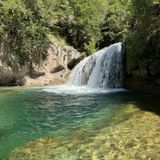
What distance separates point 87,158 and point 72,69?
23.3 metres

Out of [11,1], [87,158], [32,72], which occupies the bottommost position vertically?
[87,158]

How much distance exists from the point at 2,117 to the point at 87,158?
7.32 meters

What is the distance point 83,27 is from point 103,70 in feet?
33.7

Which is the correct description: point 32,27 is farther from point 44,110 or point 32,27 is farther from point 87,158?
point 87,158

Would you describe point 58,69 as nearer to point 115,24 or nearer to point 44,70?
point 44,70

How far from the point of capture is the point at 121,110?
1584cm

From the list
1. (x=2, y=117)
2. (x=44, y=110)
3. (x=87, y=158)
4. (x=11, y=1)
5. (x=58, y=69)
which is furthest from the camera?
(x=58, y=69)

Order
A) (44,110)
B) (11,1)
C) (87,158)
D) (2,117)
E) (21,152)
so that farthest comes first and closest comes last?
(11,1) < (44,110) < (2,117) < (21,152) < (87,158)

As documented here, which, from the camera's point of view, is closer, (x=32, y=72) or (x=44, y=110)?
(x=44, y=110)

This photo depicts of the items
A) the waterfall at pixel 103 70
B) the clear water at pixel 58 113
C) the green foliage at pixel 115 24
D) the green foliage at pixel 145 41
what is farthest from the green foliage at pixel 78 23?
the clear water at pixel 58 113

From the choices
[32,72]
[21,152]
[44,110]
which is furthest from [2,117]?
[32,72]

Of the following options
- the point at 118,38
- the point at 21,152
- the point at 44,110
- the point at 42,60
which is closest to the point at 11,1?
the point at 42,60

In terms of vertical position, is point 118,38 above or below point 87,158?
above

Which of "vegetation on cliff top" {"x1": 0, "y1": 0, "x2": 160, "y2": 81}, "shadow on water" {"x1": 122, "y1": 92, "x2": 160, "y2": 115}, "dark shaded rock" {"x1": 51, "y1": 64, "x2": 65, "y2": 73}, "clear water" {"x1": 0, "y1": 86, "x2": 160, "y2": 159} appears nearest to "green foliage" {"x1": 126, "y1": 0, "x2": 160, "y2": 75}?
"vegetation on cliff top" {"x1": 0, "y1": 0, "x2": 160, "y2": 81}
